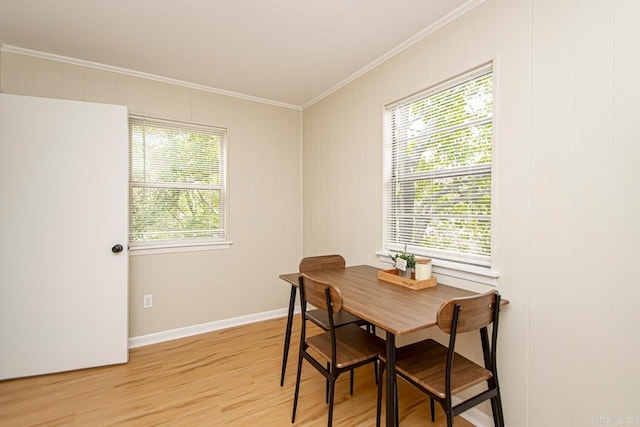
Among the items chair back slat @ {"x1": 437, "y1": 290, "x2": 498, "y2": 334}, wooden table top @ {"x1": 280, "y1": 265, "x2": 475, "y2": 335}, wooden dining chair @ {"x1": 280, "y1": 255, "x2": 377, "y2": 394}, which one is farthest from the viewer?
wooden dining chair @ {"x1": 280, "y1": 255, "x2": 377, "y2": 394}

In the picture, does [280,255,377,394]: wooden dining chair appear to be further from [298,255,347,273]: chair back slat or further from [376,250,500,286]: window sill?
[376,250,500,286]: window sill

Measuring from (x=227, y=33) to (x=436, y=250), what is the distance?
7.02 ft

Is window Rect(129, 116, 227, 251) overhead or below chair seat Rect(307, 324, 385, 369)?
overhead

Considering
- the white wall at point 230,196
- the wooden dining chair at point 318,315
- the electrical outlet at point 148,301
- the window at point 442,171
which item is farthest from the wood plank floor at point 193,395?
the window at point 442,171

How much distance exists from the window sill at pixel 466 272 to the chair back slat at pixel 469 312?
0.33 metres

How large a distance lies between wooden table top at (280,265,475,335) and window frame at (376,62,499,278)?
0.14 m

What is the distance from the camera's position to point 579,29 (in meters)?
1.38

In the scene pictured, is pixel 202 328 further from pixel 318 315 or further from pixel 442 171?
pixel 442 171

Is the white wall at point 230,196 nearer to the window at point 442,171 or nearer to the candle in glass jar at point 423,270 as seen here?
the window at point 442,171

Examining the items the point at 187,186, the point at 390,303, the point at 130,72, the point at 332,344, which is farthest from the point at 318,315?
the point at 130,72

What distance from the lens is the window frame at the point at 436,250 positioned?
173 cm

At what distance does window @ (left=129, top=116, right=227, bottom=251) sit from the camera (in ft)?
9.51

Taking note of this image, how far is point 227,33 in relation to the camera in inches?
85.4

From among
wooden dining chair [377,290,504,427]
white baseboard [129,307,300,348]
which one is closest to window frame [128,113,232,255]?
white baseboard [129,307,300,348]
